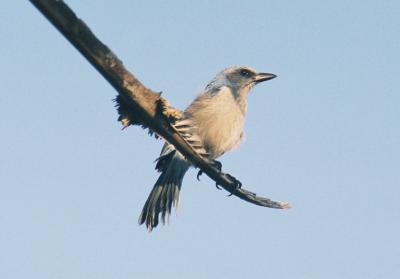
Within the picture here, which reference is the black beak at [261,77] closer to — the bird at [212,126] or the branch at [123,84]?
the bird at [212,126]

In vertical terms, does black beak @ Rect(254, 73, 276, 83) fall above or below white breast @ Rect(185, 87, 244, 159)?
above

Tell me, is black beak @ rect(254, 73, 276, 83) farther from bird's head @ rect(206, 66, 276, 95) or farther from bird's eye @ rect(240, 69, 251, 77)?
bird's eye @ rect(240, 69, 251, 77)

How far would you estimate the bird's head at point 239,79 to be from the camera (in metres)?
7.55

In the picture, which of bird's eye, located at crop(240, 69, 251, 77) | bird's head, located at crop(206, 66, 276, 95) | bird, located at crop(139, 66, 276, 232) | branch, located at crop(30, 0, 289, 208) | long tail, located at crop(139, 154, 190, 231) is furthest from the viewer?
bird's eye, located at crop(240, 69, 251, 77)

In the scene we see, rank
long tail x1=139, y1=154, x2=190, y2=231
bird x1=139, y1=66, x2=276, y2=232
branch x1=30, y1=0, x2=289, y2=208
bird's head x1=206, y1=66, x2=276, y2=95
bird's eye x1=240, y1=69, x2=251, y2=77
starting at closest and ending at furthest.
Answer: branch x1=30, y1=0, x2=289, y2=208
long tail x1=139, y1=154, x2=190, y2=231
bird x1=139, y1=66, x2=276, y2=232
bird's head x1=206, y1=66, x2=276, y2=95
bird's eye x1=240, y1=69, x2=251, y2=77

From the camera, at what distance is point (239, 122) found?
22.7 ft

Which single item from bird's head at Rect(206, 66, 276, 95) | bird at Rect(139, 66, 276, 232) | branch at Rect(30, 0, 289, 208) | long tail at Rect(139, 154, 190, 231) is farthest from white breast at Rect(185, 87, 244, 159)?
branch at Rect(30, 0, 289, 208)

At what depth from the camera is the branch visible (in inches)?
64.4

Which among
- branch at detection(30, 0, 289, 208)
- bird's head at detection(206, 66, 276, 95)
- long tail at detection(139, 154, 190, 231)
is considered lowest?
branch at detection(30, 0, 289, 208)

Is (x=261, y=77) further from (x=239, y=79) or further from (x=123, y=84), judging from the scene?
(x=123, y=84)

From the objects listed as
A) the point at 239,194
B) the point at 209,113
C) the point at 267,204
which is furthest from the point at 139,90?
the point at 209,113

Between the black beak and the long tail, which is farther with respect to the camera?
the black beak

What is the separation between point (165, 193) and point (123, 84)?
197 inches

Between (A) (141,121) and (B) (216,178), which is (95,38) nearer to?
(A) (141,121)
